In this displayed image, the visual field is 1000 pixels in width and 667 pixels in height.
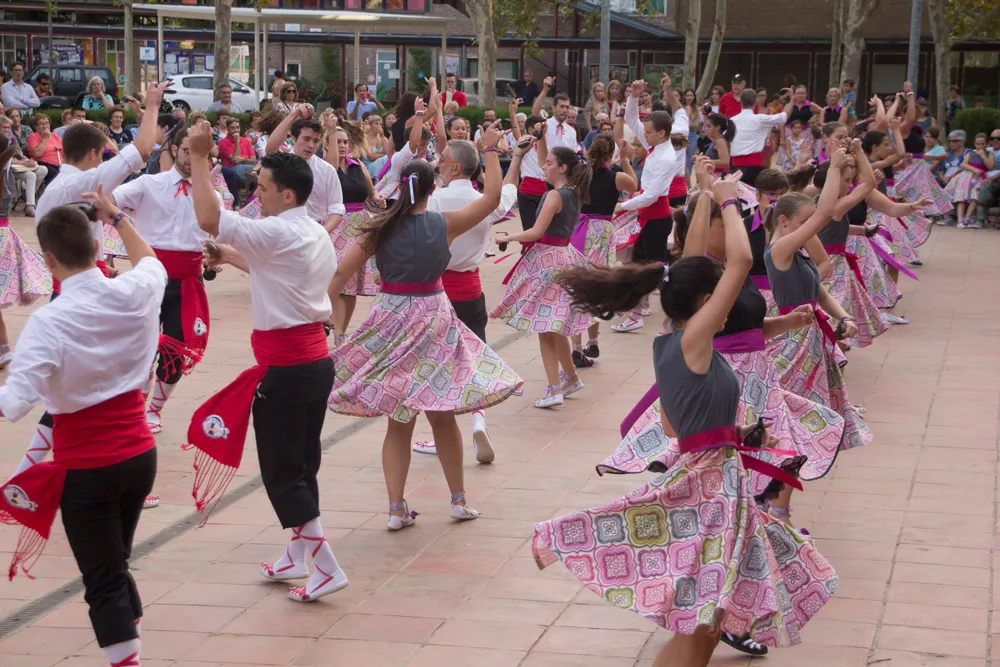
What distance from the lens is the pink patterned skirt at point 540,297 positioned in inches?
358

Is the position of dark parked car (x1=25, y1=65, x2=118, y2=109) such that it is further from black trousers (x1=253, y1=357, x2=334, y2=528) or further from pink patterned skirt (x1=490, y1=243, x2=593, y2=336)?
black trousers (x1=253, y1=357, x2=334, y2=528)

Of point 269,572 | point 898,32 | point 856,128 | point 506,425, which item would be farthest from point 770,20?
point 269,572

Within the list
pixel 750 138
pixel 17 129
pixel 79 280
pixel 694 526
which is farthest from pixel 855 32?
pixel 79 280

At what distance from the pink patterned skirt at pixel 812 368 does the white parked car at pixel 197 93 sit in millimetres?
28026

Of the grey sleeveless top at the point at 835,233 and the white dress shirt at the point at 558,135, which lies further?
the white dress shirt at the point at 558,135

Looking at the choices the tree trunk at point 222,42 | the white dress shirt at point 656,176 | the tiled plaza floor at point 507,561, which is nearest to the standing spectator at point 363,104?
the tree trunk at point 222,42

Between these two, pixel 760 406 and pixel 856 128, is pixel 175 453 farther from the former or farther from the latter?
pixel 856 128

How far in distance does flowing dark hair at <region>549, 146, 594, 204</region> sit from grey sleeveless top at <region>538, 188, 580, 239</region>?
0.05m

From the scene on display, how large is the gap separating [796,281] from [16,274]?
5.74 metres

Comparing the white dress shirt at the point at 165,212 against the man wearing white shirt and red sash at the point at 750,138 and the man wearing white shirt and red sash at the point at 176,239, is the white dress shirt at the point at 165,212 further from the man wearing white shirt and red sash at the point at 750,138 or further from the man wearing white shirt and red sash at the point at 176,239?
the man wearing white shirt and red sash at the point at 750,138

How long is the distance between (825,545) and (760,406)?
972 millimetres

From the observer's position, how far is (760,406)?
5.86 meters

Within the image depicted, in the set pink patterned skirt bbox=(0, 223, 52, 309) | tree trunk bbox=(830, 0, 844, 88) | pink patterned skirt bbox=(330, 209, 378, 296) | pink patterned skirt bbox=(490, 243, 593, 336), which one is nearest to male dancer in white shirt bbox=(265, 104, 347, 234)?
pink patterned skirt bbox=(330, 209, 378, 296)

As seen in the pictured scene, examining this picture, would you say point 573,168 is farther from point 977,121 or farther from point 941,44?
point 941,44
